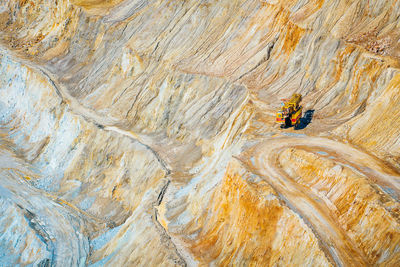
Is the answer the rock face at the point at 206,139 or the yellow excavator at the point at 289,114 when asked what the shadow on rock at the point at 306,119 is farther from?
the yellow excavator at the point at 289,114

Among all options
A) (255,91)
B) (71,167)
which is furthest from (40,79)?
(255,91)

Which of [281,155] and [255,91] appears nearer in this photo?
[281,155]

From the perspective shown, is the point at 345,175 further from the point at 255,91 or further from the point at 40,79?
the point at 40,79

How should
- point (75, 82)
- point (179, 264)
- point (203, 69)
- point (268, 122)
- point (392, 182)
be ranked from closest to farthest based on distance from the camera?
point (392, 182), point (179, 264), point (268, 122), point (203, 69), point (75, 82)

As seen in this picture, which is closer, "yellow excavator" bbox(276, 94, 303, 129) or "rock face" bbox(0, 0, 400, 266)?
"rock face" bbox(0, 0, 400, 266)

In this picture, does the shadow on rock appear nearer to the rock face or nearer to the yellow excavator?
the rock face

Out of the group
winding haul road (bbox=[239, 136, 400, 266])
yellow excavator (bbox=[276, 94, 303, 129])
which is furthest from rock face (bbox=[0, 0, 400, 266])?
yellow excavator (bbox=[276, 94, 303, 129])
